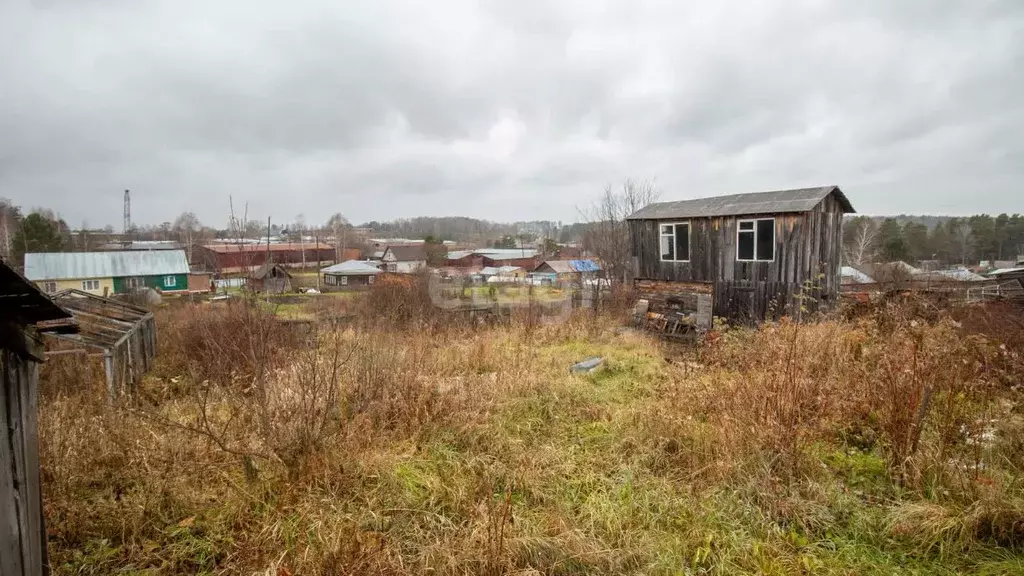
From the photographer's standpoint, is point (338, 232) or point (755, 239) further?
point (338, 232)

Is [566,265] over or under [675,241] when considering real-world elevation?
under

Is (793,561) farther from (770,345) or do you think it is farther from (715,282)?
(715,282)

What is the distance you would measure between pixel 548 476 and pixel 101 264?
44579mm

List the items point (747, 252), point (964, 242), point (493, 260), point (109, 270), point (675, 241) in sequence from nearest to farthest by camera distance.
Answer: point (747, 252), point (675, 241), point (109, 270), point (964, 242), point (493, 260)

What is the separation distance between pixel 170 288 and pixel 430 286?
104 ft

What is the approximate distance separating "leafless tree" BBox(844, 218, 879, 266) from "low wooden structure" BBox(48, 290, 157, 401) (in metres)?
44.9

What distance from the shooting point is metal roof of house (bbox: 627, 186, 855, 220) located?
12258 millimetres

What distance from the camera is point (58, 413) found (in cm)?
Answer: 431

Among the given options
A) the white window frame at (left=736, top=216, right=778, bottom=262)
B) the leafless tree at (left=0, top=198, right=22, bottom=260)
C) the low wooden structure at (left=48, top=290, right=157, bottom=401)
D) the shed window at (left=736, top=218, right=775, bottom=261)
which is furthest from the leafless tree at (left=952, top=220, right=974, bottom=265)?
the leafless tree at (left=0, top=198, right=22, bottom=260)

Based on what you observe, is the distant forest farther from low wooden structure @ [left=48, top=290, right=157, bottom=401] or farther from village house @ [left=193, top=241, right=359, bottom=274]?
low wooden structure @ [left=48, top=290, right=157, bottom=401]

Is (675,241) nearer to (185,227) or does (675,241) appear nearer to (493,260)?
(493,260)

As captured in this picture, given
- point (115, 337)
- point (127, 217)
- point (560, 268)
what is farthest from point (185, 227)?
point (115, 337)

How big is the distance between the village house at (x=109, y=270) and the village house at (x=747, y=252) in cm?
3650

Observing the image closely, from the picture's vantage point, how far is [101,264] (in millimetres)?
34844
